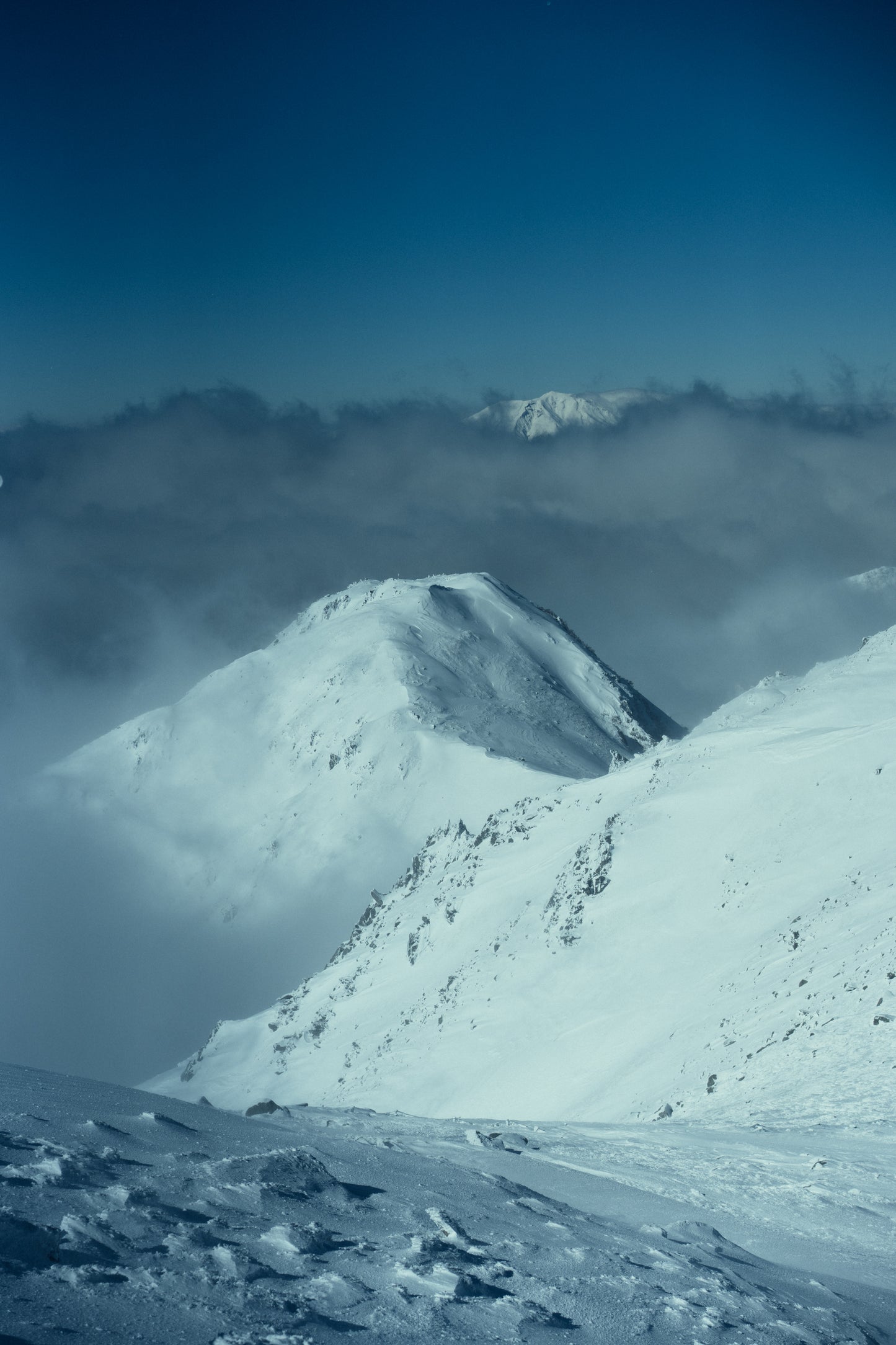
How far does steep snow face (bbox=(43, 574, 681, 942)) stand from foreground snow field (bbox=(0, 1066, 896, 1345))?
6950 centimetres

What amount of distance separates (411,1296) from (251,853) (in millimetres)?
111961

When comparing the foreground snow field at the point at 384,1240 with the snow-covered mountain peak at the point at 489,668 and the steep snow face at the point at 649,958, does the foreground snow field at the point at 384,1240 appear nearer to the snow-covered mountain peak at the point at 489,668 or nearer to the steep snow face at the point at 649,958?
the steep snow face at the point at 649,958

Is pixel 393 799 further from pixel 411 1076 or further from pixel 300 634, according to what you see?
pixel 411 1076

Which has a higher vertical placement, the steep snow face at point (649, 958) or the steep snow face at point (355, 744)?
the steep snow face at point (355, 744)

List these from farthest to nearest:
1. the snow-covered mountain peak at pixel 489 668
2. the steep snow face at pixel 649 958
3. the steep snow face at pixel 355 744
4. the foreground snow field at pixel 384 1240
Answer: the snow-covered mountain peak at pixel 489 668, the steep snow face at pixel 355 744, the steep snow face at pixel 649 958, the foreground snow field at pixel 384 1240

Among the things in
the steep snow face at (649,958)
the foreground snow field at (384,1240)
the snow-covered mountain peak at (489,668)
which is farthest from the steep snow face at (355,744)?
the foreground snow field at (384,1240)

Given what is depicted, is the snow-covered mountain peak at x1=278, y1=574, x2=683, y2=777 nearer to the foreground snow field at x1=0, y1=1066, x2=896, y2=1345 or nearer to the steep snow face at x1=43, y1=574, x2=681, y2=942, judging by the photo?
→ the steep snow face at x1=43, y1=574, x2=681, y2=942

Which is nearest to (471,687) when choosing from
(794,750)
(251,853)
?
(251,853)

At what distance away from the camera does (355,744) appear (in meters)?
111

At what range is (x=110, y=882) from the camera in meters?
132

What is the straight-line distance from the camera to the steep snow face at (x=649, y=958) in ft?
81.0

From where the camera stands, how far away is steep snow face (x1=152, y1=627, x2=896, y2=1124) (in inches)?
972

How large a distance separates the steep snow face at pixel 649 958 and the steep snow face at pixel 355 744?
100 ft

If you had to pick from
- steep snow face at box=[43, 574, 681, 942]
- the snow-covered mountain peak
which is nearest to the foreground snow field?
steep snow face at box=[43, 574, 681, 942]
